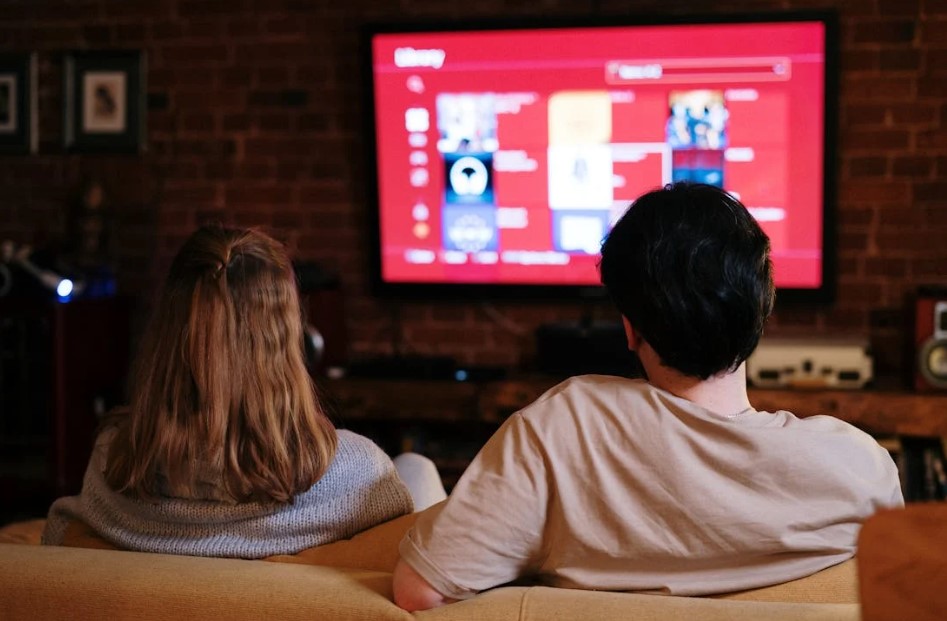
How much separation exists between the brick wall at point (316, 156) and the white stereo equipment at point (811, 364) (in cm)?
31

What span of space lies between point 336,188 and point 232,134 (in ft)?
1.55

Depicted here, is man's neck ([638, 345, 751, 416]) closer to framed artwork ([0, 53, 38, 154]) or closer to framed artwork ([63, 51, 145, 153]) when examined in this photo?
framed artwork ([63, 51, 145, 153])

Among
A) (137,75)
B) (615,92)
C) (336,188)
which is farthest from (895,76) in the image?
(137,75)

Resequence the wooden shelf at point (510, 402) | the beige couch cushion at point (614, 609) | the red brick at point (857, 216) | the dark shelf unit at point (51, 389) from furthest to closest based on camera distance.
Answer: the dark shelf unit at point (51, 389) → the red brick at point (857, 216) → the wooden shelf at point (510, 402) → the beige couch cushion at point (614, 609)

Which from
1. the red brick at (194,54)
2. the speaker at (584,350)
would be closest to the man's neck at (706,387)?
the speaker at (584,350)

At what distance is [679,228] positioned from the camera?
1409mm

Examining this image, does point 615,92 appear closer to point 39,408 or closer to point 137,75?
point 137,75

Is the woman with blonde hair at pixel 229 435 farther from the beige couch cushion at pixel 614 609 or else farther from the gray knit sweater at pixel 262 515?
the beige couch cushion at pixel 614 609

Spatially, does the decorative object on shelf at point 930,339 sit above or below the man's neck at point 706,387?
below

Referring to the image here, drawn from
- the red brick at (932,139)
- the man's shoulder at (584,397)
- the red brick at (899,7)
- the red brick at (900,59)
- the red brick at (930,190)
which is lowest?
the man's shoulder at (584,397)

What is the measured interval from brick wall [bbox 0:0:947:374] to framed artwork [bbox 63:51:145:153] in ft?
0.17

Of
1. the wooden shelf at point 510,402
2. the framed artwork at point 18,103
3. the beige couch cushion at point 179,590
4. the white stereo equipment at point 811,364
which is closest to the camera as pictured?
the beige couch cushion at point 179,590

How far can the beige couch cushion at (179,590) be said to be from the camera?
4.17 feet

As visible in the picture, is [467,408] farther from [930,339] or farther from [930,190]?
[930,190]
